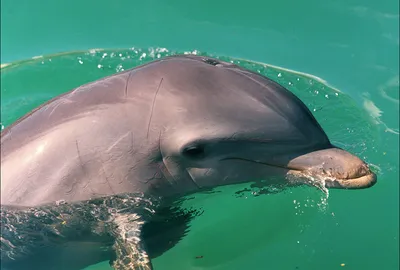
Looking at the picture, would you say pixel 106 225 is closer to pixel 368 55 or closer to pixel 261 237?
pixel 261 237

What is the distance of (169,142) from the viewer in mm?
4504

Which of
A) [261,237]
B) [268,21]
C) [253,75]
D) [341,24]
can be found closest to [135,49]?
[268,21]

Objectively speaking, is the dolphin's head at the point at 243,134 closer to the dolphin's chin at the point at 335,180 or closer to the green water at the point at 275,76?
the dolphin's chin at the point at 335,180

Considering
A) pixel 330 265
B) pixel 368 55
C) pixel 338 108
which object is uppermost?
pixel 368 55

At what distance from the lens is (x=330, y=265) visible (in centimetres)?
596

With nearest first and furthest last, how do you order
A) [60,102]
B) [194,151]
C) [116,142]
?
[194,151]
[116,142]
[60,102]

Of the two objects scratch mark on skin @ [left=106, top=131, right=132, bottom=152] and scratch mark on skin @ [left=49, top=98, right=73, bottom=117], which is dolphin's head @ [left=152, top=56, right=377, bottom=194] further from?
scratch mark on skin @ [left=49, top=98, right=73, bottom=117]

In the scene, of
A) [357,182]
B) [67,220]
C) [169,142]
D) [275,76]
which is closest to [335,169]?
[357,182]

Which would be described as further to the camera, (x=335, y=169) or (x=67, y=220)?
(x=67, y=220)

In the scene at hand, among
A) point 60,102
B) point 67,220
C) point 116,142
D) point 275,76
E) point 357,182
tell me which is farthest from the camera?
point 275,76

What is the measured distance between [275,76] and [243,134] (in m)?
4.46

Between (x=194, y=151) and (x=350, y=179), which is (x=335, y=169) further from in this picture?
(x=194, y=151)

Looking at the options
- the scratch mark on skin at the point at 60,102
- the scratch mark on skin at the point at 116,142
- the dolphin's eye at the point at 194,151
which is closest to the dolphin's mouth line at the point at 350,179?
the dolphin's eye at the point at 194,151

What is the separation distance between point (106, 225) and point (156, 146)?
3.59ft
